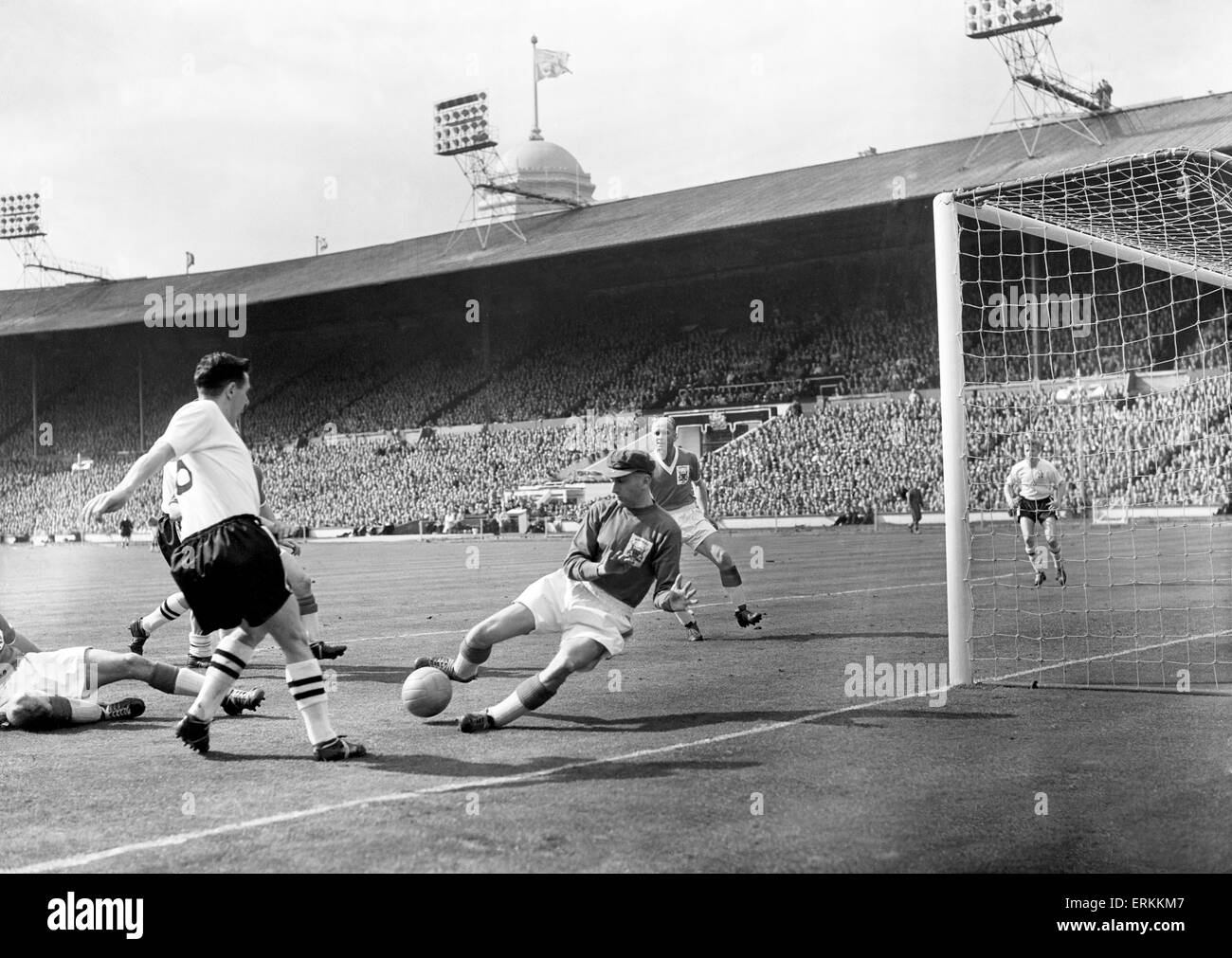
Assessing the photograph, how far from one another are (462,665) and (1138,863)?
360 cm

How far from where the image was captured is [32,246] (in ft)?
208

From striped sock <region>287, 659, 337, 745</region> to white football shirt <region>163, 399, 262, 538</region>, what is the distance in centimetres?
72

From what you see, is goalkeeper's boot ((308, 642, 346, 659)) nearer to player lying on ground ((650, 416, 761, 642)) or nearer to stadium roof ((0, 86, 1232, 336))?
player lying on ground ((650, 416, 761, 642))

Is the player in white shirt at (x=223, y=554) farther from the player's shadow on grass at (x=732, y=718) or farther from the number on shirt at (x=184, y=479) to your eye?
the player's shadow on grass at (x=732, y=718)

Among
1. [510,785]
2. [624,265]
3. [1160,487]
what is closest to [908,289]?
[624,265]

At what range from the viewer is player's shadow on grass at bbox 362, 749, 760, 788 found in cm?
509

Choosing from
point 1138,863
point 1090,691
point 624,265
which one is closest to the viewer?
point 1138,863

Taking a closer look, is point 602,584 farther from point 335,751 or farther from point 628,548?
point 335,751

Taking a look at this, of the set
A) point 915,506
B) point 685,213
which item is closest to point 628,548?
point 915,506

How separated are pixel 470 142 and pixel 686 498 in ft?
136

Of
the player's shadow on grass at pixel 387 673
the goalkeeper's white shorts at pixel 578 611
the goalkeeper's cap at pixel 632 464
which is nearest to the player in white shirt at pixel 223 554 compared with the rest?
the goalkeeper's white shorts at pixel 578 611

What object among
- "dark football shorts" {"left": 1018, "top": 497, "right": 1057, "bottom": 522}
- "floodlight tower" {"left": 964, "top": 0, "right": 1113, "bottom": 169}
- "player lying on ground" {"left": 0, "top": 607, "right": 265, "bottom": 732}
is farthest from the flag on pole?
"player lying on ground" {"left": 0, "top": 607, "right": 265, "bottom": 732}
